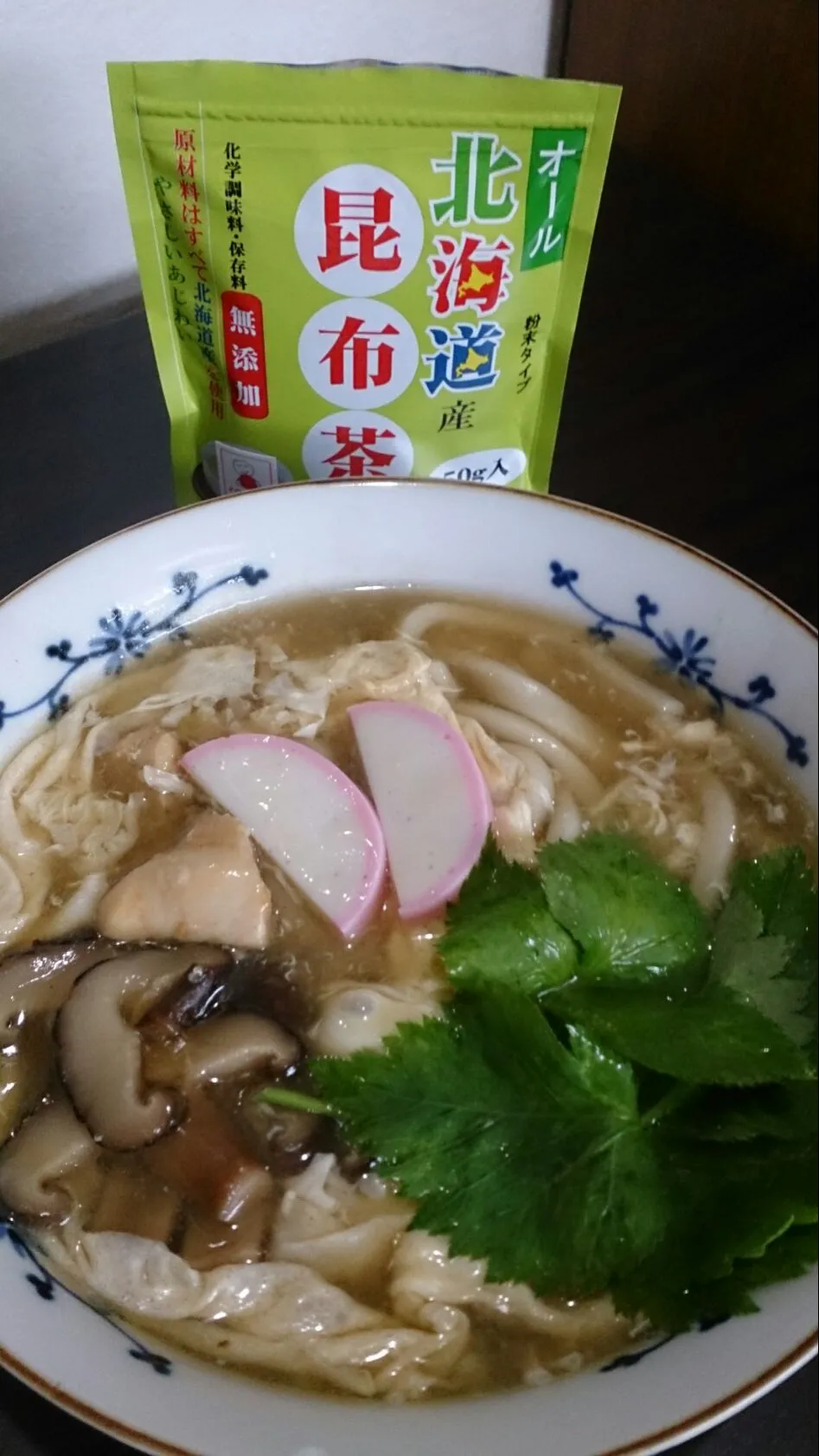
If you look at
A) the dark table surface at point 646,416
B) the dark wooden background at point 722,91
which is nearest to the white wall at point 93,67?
the dark table surface at point 646,416

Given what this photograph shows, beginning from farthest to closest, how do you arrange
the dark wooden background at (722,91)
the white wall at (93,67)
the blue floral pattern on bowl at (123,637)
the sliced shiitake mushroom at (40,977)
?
the dark wooden background at (722,91) < the white wall at (93,67) < the blue floral pattern on bowl at (123,637) < the sliced shiitake mushroom at (40,977)

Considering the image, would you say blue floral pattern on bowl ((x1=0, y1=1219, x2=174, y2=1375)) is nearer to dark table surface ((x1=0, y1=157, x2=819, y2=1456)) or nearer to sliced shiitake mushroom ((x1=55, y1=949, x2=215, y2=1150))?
sliced shiitake mushroom ((x1=55, y1=949, x2=215, y2=1150))

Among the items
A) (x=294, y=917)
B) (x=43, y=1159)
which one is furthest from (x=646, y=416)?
(x=43, y=1159)

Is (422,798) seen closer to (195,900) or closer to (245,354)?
(195,900)

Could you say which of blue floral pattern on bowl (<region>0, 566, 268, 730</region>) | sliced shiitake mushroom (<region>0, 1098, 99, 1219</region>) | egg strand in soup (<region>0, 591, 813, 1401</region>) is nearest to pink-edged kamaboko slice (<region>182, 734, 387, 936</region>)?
egg strand in soup (<region>0, 591, 813, 1401</region>)

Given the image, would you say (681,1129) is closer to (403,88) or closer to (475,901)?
(475,901)

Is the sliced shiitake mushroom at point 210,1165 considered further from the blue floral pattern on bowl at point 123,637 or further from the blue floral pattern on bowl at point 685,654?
the blue floral pattern on bowl at point 685,654

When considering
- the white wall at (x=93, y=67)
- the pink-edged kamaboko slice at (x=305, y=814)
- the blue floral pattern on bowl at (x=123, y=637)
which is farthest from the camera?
the white wall at (x=93, y=67)

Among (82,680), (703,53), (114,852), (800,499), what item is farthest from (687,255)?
(114,852)
